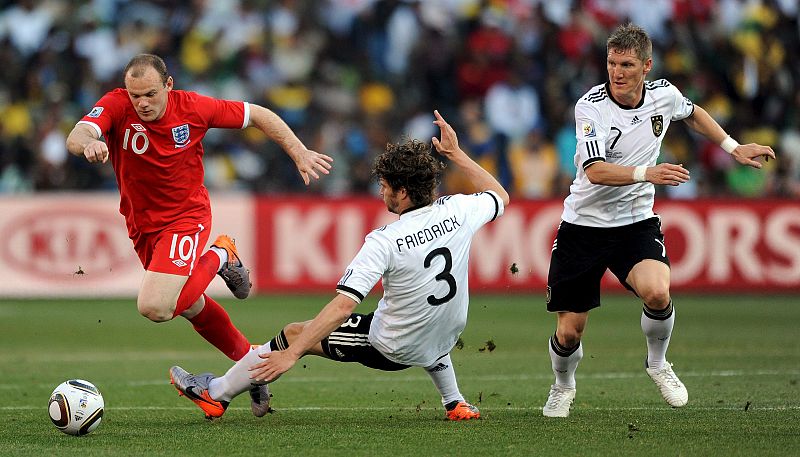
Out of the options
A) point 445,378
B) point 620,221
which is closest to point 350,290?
point 445,378

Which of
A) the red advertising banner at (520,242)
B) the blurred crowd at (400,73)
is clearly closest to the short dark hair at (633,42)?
the red advertising banner at (520,242)

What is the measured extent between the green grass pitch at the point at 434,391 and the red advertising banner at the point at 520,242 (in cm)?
84

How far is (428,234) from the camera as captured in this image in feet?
23.9

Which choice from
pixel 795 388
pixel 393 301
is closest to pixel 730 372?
pixel 795 388

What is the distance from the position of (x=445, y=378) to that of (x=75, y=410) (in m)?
2.23

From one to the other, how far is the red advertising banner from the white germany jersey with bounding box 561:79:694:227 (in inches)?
346

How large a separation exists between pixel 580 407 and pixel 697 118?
2.11 metres

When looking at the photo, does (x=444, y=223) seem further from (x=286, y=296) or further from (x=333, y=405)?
(x=286, y=296)

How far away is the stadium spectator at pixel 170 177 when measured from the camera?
27.1 feet

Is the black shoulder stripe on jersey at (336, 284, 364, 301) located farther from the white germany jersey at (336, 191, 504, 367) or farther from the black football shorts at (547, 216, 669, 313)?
the black football shorts at (547, 216, 669, 313)

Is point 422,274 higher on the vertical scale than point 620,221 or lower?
lower

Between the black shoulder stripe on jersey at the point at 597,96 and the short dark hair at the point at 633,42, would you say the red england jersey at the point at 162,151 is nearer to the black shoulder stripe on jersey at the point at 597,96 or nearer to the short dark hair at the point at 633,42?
the black shoulder stripe on jersey at the point at 597,96

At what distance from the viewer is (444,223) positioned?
736cm

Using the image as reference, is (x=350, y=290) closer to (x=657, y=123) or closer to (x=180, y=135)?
(x=180, y=135)
